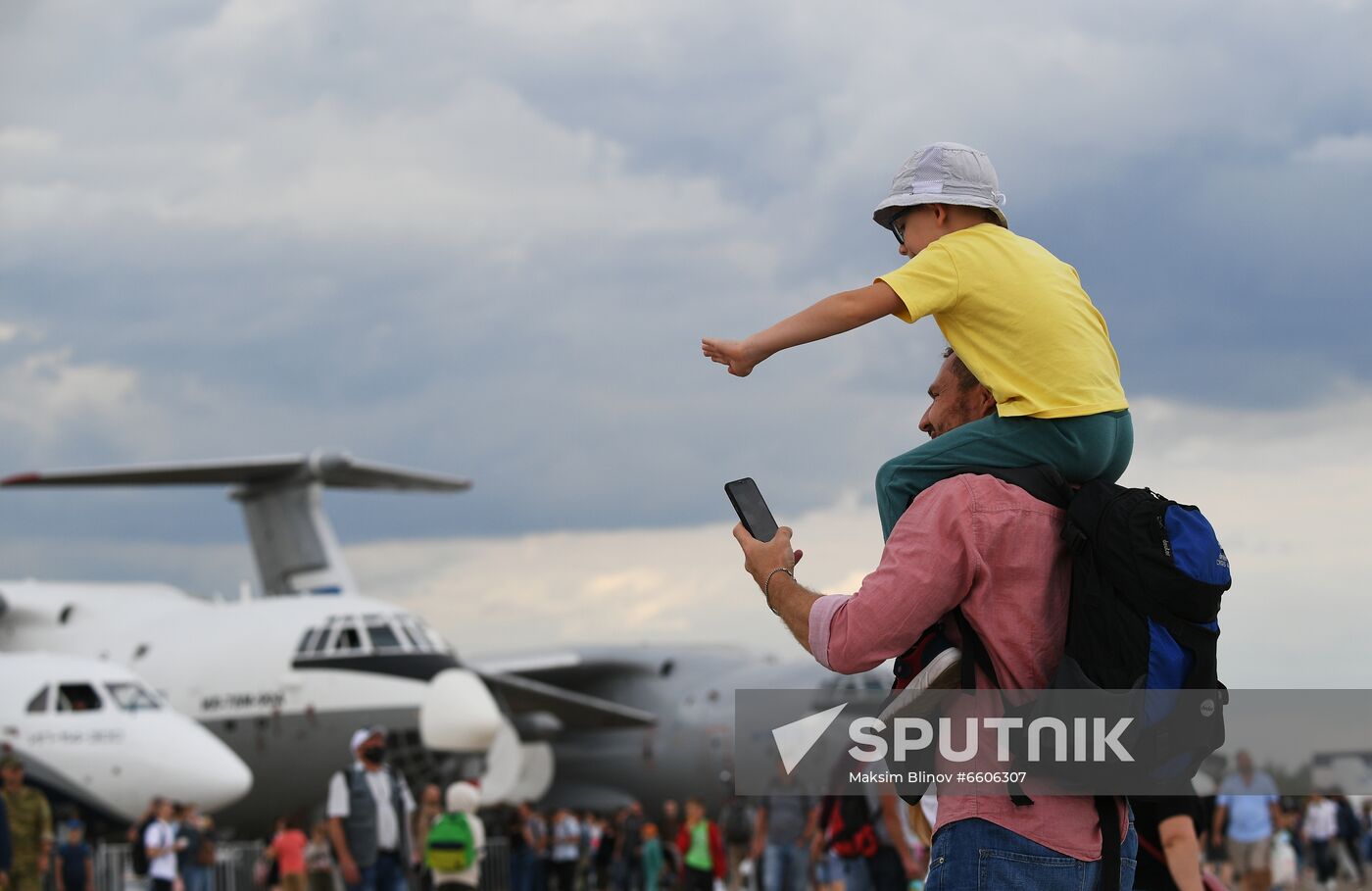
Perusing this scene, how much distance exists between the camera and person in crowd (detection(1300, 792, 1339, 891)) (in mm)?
16797

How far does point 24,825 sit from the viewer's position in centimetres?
1164

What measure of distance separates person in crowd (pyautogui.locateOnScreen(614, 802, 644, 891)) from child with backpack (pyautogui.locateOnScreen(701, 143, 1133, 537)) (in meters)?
21.7

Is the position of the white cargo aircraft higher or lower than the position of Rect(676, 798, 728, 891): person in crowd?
higher

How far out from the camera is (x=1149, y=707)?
7.52 feet

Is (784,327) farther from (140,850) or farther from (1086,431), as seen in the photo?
(140,850)

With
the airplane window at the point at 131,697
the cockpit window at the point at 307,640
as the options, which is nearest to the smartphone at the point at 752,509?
the airplane window at the point at 131,697

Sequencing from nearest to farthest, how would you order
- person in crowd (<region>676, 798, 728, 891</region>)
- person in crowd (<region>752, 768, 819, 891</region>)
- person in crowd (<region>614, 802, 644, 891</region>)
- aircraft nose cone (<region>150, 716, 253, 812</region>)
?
person in crowd (<region>752, 768, 819, 891</region>), person in crowd (<region>676, 798, 728, 891</region>), aircraft nose cone (<region>150, 716, 253, 812</region>), person in crowd (<region>614, 802, 644, 891</region>)

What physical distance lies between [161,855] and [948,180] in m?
12.8

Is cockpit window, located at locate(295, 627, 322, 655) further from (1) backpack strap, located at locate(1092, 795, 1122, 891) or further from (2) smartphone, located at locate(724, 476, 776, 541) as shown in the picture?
(1) backpack strap, located at locate(1092, 795, 1122, 891)

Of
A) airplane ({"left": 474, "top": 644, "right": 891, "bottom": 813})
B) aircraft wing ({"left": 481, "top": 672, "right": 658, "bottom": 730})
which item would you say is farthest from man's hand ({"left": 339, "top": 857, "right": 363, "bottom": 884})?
airplane ({"left": 474, "top": 644, "right": 891, "bottom": 813})

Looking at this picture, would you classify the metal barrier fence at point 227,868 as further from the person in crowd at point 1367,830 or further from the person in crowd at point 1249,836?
the person in crowd at point 1367,830

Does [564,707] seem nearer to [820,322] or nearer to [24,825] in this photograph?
[24,825]

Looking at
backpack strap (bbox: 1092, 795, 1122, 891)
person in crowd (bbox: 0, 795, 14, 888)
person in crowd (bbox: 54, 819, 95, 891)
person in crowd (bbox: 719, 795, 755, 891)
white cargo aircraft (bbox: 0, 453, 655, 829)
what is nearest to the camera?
backpack strap (bbox: 1092, 795, 1122, 891)

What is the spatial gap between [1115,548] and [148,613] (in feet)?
72.9
